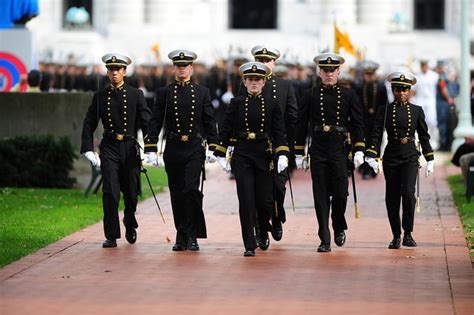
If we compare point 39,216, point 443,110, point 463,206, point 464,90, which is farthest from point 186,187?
point 443,110

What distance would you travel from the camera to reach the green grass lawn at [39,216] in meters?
16.2

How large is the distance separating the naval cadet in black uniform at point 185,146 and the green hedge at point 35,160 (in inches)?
257

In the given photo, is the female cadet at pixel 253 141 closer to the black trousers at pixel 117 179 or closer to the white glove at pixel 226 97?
the black trousers at pixel 117 179

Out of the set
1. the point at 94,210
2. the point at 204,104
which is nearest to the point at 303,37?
the point at 94,210

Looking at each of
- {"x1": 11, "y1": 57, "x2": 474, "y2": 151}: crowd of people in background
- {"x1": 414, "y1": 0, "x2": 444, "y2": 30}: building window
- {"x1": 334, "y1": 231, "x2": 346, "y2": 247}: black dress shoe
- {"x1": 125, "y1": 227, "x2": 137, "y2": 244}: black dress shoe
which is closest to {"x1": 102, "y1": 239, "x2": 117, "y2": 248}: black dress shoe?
{"x1": 125, "y1": 227, "x2": 137, "y2": 244}: black dress shoe

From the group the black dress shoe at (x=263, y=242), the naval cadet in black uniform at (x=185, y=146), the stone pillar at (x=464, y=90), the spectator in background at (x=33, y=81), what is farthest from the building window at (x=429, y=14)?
the black dress shoe at (x=263, y=242)

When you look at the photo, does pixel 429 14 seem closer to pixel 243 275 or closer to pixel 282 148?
pixel 282 148

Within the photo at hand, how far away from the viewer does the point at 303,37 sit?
52.7 metres

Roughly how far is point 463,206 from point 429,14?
36.0 metres

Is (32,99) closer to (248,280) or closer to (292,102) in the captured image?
(292,102)

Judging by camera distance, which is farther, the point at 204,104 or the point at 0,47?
the point at 0,47

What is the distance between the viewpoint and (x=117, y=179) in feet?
54.0

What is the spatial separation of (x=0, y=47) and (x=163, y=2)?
29533mm

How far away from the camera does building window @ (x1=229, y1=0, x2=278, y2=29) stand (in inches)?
2175
